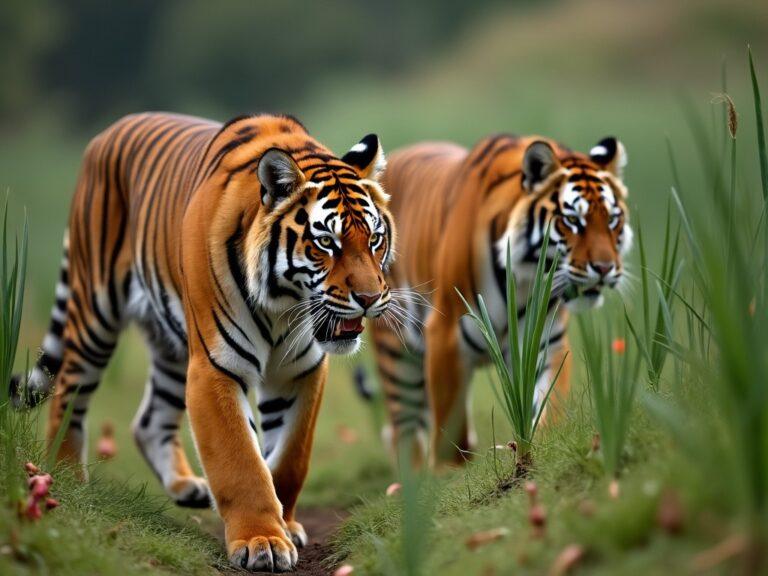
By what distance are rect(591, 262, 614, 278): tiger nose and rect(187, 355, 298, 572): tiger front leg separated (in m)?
1.60

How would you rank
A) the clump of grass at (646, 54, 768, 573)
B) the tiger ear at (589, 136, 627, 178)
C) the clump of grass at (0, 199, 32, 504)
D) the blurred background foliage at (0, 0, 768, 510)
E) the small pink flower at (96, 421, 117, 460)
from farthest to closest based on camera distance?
the blurred background foliage at (0, 0, 768, 510)
the small pink flower at (96, 421, 117, 460)
the tiger ear at (589, 136, 627, 178)
the clump of grass at (0, 199, 32, 504)
the clump of grass at (646, 54, 768, 573)

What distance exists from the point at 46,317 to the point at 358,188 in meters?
4.83

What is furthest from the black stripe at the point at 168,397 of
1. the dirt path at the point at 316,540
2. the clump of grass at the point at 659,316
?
the clump of grass at the point at 659,316

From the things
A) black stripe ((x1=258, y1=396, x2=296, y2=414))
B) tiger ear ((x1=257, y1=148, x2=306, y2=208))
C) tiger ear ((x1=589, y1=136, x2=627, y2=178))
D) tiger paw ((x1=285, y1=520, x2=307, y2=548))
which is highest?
tiger ear ((x1=257, y1=148, x2=306, y2=208))

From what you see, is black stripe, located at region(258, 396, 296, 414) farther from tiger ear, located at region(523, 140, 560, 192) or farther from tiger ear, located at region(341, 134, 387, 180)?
tiger ear, located at region(523, 140, 560, 192)

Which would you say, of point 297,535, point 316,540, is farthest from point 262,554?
point 316,540

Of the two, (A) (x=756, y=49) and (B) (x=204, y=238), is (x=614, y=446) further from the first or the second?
(A) (x=756, y=49)

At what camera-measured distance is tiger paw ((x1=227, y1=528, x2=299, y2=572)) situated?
3404 mm

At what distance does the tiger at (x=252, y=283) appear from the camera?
3.51 m

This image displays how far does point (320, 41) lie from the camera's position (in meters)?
22.0

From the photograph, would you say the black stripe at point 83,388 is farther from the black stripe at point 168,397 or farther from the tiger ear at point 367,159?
the tiger ear at point 367,159

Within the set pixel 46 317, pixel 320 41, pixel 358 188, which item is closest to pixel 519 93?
pixel 320 41

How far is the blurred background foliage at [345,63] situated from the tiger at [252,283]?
36.2ft

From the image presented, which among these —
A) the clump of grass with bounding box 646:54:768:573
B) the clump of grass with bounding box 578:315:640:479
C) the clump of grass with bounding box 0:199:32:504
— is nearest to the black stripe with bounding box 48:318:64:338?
the clump of grass with bounding box 0:199:32:504
